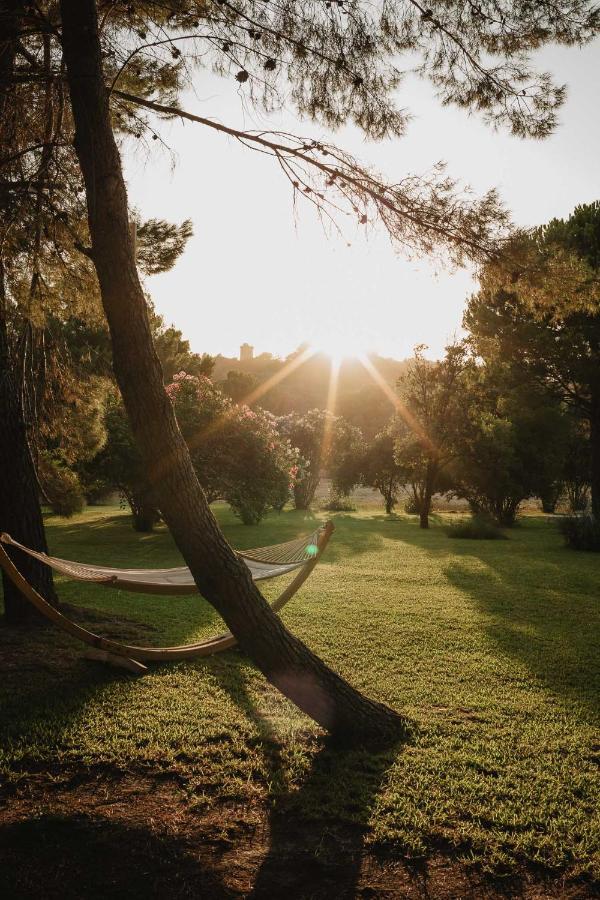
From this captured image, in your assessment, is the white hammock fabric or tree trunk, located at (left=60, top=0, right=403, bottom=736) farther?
the white hammock fabric

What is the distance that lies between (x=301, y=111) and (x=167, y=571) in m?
3.39

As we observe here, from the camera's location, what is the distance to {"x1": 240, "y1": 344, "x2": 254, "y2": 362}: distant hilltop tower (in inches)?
3028

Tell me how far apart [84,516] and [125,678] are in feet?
52.2

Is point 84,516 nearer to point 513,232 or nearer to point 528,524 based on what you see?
point 528,524

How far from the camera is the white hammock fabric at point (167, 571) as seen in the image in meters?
3.18

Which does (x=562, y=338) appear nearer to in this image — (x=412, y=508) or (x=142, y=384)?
(x=412, y=508)

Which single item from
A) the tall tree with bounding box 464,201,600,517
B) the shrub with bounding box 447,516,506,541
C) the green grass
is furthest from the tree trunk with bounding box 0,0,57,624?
the shrub with bounding box 447,516,506,541

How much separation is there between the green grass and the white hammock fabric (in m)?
0.69

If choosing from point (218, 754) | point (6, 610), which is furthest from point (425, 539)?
point (218, 754)

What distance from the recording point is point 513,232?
143 inches

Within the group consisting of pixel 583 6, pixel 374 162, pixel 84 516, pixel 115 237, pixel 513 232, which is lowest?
pixel 84 516

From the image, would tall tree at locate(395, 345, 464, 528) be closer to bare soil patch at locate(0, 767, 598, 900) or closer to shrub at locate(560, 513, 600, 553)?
shrub at locate(560, 513, 600, 553)

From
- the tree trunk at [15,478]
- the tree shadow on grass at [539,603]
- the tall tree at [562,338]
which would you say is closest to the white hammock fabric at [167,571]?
the tree trunk at [15,478]

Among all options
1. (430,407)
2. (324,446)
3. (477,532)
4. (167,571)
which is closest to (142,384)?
(167,571)
